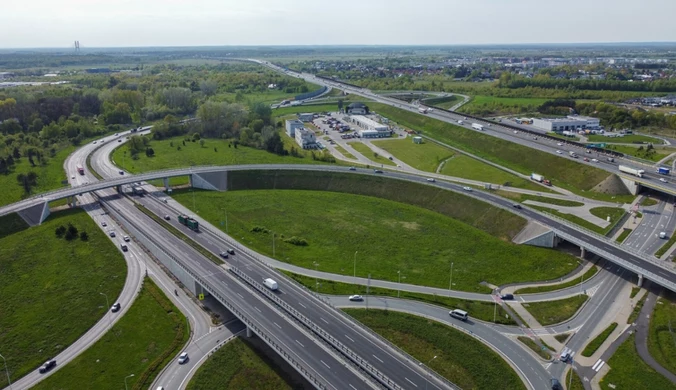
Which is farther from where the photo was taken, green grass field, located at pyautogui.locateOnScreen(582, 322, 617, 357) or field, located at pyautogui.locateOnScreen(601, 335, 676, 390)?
green grass field, located at pyautogui.locateOnScreen(582, 322, 617, 357)

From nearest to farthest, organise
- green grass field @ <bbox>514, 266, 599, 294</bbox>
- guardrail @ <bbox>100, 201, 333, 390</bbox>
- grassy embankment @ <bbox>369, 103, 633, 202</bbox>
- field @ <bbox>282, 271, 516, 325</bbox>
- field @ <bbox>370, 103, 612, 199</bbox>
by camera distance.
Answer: guardrail @ <bbox>100, 201, 333, 390</bbox> < field @ <bbox>282, 271, 516, 325</bbox> < green grass field @ <bbox>514, 266, 599, 294</bbox> < grassy embankment @ <bbox>369, 103, 633, 202</bbox> < field @ <bbox>370, 103, 612, 199</bbox>

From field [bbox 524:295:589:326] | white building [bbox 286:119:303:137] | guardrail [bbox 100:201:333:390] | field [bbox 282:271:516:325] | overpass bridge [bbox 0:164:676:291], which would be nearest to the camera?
guardrail [bbox 100:201:333:390]

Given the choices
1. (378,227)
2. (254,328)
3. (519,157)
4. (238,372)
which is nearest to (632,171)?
(519,157)

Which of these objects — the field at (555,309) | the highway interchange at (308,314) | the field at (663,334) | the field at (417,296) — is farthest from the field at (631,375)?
the field at (417,296)

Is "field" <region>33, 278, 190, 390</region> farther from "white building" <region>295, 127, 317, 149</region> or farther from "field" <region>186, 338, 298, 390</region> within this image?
"white building" <region>295, 127, 317, 149</region>

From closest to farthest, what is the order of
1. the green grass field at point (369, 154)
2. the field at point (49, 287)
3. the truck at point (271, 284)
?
the field at point (49, 287)
the truck at point (271, 284)
the green grass field at point (369, 154)

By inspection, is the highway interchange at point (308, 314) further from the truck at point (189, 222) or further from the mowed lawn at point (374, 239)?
the mowed lawn at point (374, 239)

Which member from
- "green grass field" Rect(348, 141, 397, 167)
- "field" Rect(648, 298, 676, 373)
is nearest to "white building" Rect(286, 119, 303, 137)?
"green grass field" Rect(348, 141, 397, 167)

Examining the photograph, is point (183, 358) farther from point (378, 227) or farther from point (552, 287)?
point (552, 287)
